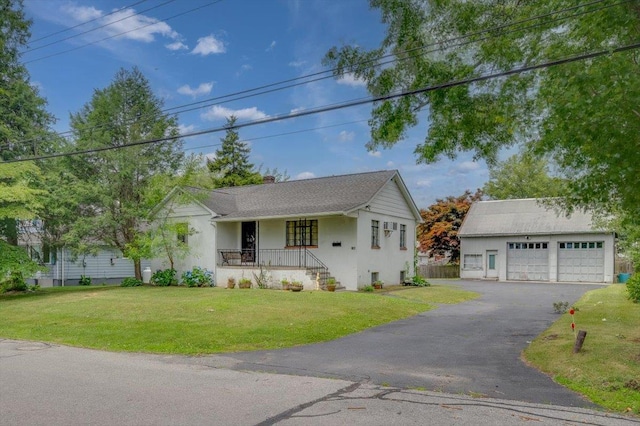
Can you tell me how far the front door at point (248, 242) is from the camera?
2381 cm

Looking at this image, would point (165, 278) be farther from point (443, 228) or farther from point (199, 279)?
point (443, 228)

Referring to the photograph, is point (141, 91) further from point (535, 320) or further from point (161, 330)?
point (535, 320)

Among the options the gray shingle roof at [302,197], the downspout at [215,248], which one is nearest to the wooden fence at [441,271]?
the gray shingle roof at [302,197]

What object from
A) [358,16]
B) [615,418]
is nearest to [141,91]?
[358,16]

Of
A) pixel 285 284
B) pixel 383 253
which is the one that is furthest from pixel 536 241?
pixel 285 284

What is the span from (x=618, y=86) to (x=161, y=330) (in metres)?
10.3

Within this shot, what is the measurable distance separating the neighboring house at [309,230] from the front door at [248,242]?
0.05 m

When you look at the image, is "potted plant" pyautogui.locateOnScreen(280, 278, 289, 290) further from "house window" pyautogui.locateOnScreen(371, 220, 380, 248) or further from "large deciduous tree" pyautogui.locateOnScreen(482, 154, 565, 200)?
"large deciduous tree" pyautogui.locateOnScreen(482, 154, 565, 200)

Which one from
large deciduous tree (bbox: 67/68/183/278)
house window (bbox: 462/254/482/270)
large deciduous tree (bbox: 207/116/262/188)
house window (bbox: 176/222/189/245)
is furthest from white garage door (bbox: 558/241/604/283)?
large deciduous tree (bbox: 207/116/262/188)

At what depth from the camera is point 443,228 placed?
128ft

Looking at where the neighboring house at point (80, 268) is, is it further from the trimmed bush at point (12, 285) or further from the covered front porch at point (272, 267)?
the covered front porch at point (272, 267)

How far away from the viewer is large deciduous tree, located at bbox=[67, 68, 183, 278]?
882 inches

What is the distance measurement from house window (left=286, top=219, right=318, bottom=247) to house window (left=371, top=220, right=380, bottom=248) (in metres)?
2.59

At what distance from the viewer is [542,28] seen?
8.91 m
